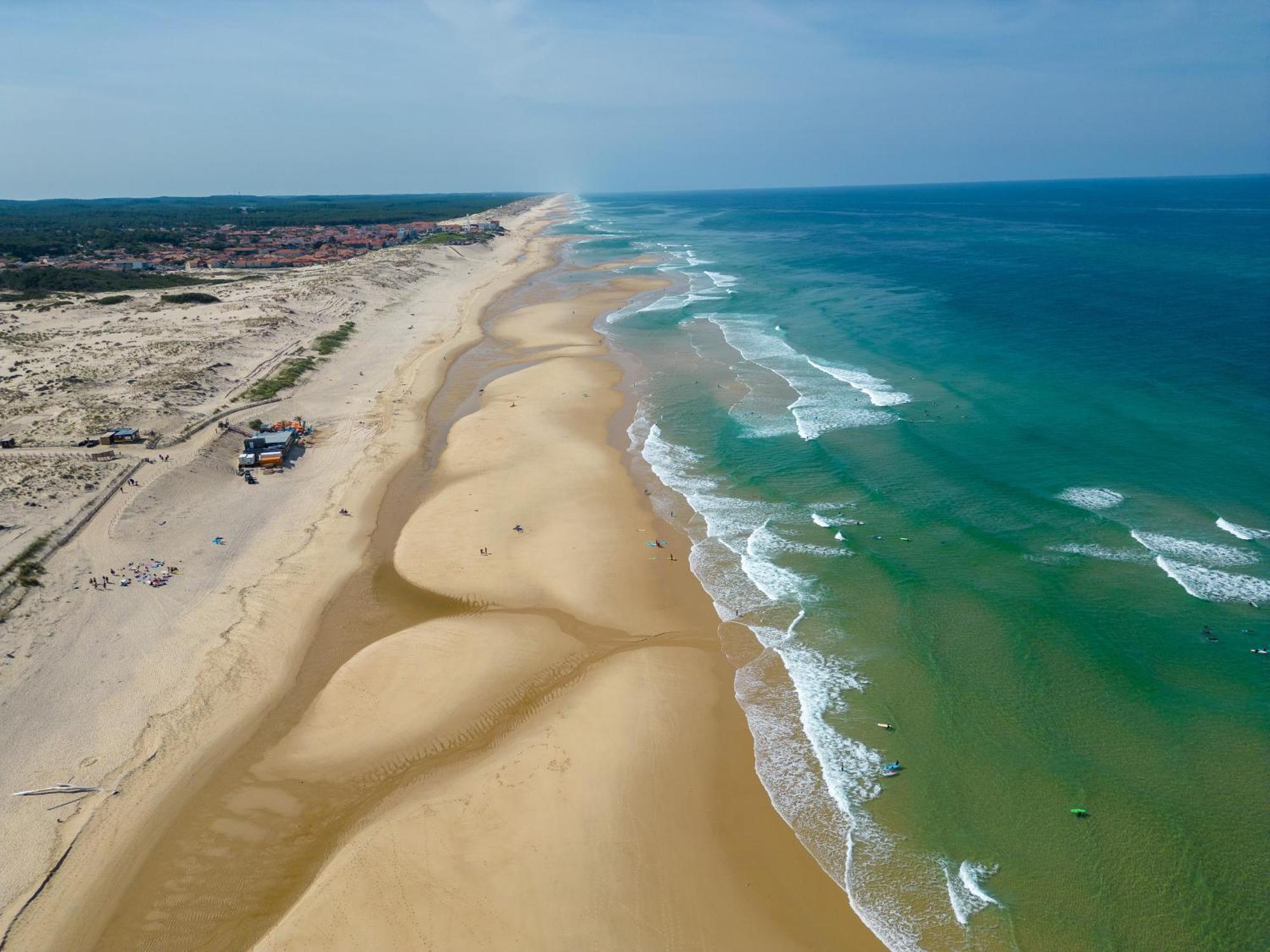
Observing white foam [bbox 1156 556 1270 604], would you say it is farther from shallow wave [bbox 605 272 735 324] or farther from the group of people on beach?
shallow wave [bbox 605 272 735 324]

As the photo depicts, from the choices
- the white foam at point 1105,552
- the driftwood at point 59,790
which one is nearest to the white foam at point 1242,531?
the white foam at point 1105,552

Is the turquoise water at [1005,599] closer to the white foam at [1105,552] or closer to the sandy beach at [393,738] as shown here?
the white foam at [1105,552]

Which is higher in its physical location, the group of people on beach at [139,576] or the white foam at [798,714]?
the group of people on beach at [139,576]

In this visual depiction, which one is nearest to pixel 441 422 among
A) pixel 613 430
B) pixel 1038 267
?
pixel 613 430

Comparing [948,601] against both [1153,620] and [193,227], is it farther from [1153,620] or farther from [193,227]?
[193,227]

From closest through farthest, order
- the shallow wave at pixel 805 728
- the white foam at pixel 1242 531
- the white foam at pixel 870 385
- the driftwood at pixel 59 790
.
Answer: the shallow wave at pixel 805 728 < the driftwood at pixel 59 790 < the white foam at pixel 1242 531 < the white foam at pixel 870 385

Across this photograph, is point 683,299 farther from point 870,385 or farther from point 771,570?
point 771,570

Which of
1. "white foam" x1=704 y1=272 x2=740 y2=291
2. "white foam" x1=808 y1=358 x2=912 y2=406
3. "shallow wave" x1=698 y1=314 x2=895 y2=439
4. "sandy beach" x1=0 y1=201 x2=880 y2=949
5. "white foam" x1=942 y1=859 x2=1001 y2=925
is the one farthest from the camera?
"white foam" x1=704 y1=272 x2=740 y2=291

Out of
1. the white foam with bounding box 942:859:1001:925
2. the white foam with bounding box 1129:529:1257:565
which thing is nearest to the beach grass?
the white foam with bounding box 942:859:1001:925
